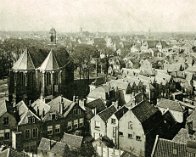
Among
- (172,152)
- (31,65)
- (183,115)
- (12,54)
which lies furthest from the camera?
(12,54)

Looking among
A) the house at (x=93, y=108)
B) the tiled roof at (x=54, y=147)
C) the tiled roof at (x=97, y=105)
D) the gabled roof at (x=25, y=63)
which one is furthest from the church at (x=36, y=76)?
the tiled roof at (x=54, y=147)

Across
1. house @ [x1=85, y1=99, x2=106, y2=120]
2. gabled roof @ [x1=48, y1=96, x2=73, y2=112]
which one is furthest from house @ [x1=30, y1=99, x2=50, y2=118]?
house @ [x1=85, y1=99, x2=106, y2=120]

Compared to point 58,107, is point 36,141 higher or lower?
lower

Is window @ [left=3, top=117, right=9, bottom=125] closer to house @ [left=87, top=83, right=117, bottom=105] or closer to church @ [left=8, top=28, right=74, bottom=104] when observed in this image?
church @ [left=8, top=28, right=74, bottom=104]

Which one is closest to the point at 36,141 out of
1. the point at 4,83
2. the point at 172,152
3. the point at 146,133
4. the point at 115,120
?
the point at 115,120

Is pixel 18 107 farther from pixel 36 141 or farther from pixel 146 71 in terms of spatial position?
pixel 146 71

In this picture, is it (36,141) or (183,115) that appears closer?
(36,141)

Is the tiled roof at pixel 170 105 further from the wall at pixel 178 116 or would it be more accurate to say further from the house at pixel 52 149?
the house at pixel 52 149
